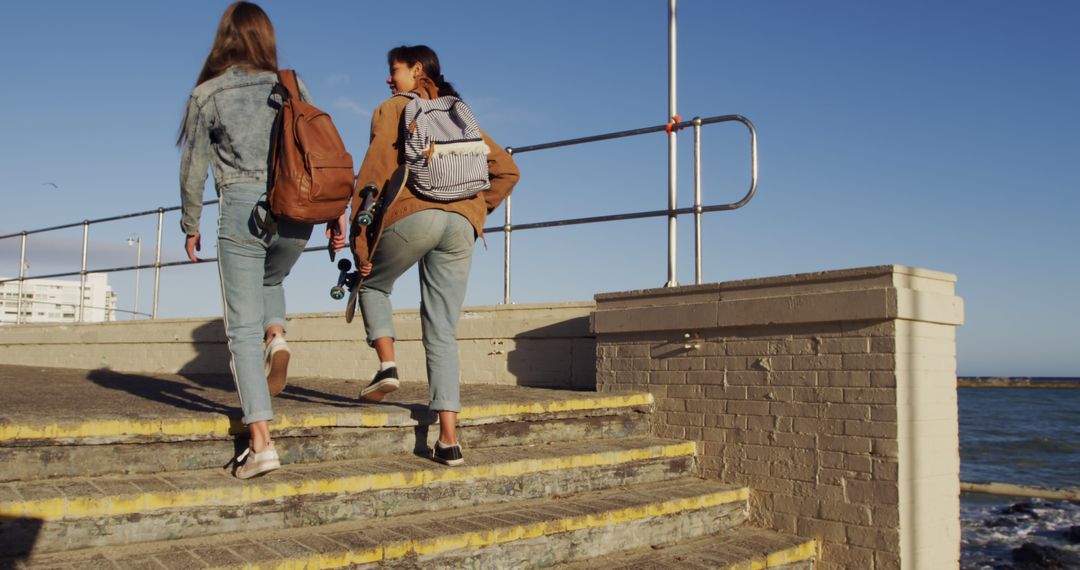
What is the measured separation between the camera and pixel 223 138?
3.54m

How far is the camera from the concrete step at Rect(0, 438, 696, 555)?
2.83m

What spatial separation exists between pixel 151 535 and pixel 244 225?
1.21 meters

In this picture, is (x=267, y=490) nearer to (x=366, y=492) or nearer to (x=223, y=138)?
(x=366, y=492)

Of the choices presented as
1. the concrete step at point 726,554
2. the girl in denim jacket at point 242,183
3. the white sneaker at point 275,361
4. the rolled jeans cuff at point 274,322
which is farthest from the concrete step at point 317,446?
the concrete step at point 726,554

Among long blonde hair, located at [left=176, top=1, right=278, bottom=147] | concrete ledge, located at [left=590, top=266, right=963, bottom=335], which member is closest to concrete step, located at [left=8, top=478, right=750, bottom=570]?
concrete ledge, located at [left=590, top=266, right=963, bottom=335]

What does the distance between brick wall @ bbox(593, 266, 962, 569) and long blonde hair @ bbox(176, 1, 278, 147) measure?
2795 mm

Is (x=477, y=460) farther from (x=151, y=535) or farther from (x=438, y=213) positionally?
(x=151, y=535)

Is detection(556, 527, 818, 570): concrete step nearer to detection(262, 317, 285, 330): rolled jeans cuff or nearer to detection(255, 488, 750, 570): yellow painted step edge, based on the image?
detection(255, 488, 750, 570): yellow painted step edge

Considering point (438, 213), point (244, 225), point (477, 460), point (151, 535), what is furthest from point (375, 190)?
point (151, 535)

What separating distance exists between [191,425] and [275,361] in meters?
0.60

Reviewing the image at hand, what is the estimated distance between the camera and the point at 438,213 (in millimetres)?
3840

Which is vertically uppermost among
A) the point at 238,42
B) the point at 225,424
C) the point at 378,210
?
the point at 238,42

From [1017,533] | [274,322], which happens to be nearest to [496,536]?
[274,322]

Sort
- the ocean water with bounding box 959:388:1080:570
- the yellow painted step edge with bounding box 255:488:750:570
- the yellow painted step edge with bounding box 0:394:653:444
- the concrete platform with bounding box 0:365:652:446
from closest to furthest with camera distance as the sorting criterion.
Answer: the yellow painted step edge with bounding box 255:488:750:570 → the yellow painted step edge with bounding box 0:394:653:444 → the concrete platform with bounding box 0:365:652:446 → the ocean water with bounding box 959:388:1080:570
